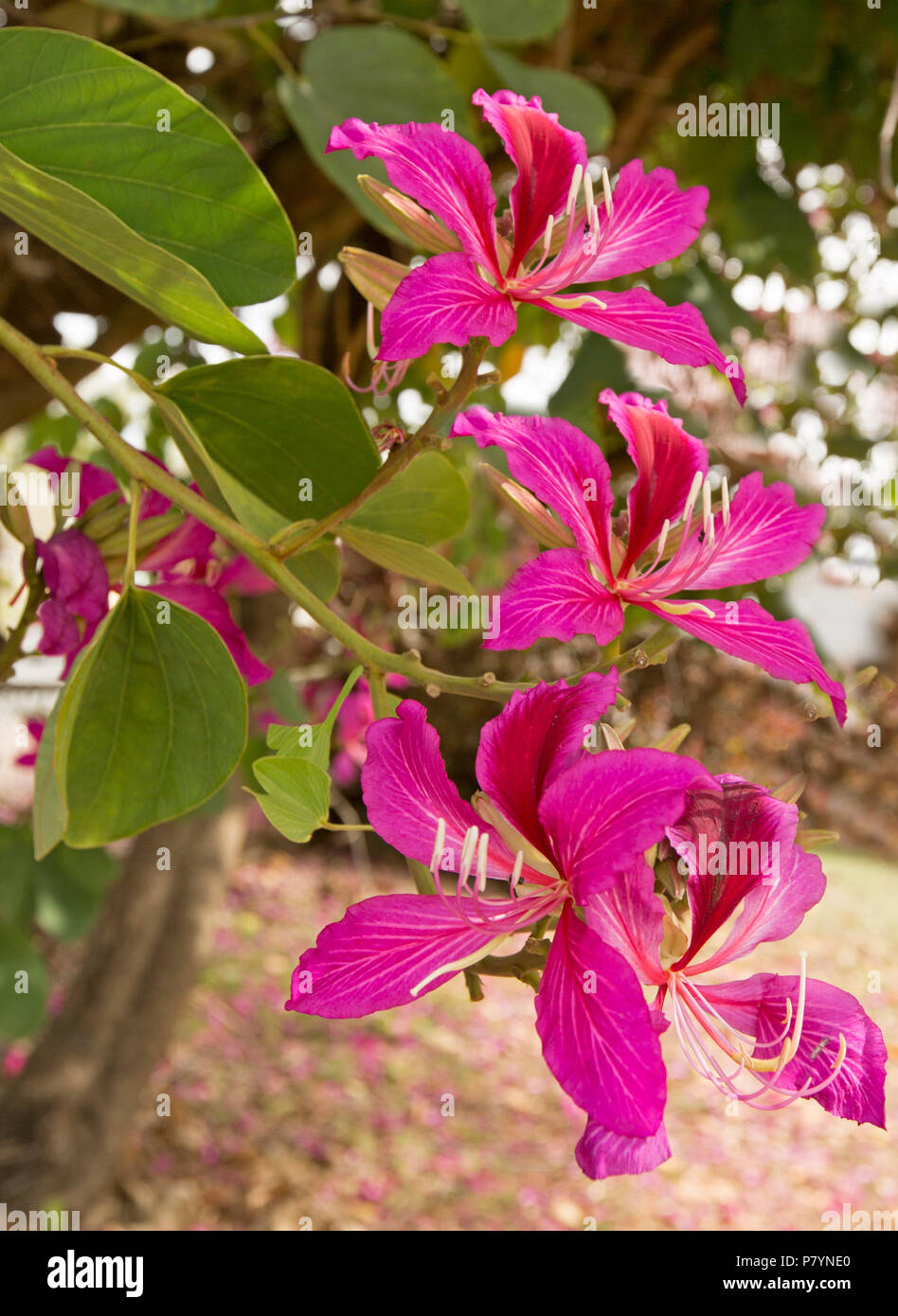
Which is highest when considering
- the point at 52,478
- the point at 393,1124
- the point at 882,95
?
the point at 882,95

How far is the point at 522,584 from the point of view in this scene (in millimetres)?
400

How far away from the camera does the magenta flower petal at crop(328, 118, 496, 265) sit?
41cm

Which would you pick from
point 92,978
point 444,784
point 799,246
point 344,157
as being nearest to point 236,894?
point 92,978

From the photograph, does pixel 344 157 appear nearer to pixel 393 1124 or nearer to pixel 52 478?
pixel 52 478

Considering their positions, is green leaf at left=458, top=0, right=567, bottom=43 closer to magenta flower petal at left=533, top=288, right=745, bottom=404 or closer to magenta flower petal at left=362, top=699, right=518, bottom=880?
magenta flower petal at left=533, top=288, right=745, bottom=404

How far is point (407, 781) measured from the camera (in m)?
0.39

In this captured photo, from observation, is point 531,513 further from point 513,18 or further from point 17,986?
point 17,986

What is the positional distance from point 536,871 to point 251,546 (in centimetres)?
16

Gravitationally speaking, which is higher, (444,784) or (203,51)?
(203,51)

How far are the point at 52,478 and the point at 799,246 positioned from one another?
133 cm

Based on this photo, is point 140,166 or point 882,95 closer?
point 140,166

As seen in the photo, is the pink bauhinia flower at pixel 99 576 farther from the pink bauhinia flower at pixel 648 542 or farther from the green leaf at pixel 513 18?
the green leaf at pixel 513 18

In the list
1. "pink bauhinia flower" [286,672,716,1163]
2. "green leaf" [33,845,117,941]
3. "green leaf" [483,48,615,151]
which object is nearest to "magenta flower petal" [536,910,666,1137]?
"pink bauhinia flower" [286,672,716,1163]

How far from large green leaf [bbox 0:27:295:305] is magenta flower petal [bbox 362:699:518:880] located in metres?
0.24
